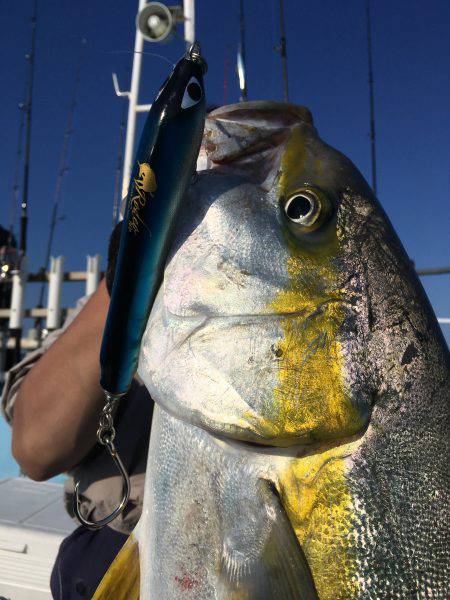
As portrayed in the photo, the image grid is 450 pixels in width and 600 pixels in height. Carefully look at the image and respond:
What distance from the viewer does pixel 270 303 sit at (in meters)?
0.84

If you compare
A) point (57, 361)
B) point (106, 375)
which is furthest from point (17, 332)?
point (106, 375)

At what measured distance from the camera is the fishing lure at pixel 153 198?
2.65 feet

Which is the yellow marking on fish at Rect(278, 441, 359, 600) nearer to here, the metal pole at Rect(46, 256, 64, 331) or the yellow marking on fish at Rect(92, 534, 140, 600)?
the yellow marking on fish at Rect(92, 534, 140, 600)

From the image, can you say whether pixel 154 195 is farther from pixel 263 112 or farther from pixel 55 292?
pixel 55 292

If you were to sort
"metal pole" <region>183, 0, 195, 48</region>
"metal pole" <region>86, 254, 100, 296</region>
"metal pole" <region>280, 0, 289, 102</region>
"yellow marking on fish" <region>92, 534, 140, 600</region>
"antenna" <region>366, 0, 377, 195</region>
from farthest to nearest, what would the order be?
"metal pole" <region>86, 254, 100, 296</region>, "antenna" <region>366, 0, 377, 195</region>, "metal pole" <region>183, 0, 195, 48</region>, "metal pole" <region>280, 0, 289, 102</region>, "yellow marking on fish" <region>92, 534, 140, 600</region>

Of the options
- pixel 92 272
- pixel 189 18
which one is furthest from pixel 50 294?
pixel 189 18

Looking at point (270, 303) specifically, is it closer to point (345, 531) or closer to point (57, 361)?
point (345, 531)

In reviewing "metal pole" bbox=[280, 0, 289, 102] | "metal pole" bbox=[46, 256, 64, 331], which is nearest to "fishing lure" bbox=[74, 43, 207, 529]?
"metal pole" bbox=[280, 0, 289, 102]

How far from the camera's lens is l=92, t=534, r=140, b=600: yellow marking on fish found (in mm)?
968

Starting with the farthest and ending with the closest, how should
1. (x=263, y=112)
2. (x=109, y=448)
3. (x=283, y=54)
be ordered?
(x=283, y=54) → (x=109, y=448) → (x=263, y=112)

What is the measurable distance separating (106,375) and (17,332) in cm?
851

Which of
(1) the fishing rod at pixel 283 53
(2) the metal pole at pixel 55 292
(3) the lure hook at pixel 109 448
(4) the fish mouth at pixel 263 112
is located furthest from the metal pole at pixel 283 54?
(2) the metal pole at pixel 55 292

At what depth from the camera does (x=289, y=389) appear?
80 centimetres

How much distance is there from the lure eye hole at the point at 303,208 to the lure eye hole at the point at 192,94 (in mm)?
235
